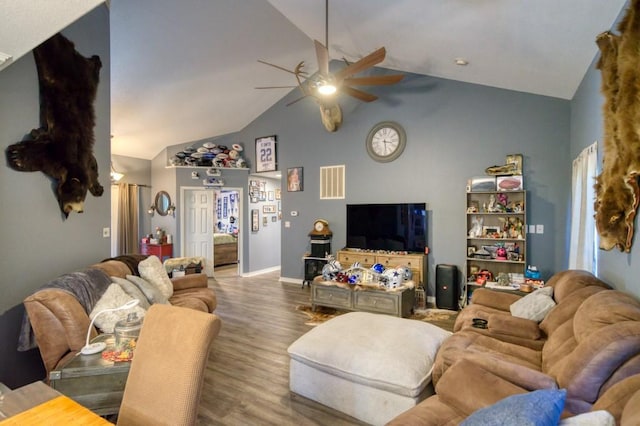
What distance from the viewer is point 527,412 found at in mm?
993

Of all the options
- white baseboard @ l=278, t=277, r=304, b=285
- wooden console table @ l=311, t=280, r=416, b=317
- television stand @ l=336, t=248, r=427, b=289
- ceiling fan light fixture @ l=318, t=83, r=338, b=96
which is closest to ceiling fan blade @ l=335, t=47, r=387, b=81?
ceiling fan light fixture @ l=318, t=83, r=338, b=96

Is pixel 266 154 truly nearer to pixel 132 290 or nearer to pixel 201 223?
pixel 201 223

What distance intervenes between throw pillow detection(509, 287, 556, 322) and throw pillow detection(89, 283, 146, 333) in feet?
10.1

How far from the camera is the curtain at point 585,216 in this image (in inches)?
116

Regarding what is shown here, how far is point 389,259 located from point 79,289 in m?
4.09

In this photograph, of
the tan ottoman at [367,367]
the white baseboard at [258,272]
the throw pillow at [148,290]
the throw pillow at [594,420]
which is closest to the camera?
the throw pillow at [594,420]

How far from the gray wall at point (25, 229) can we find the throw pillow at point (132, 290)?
1.88ft

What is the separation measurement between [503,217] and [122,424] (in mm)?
4836

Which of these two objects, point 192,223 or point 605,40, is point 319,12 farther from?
point 192,223

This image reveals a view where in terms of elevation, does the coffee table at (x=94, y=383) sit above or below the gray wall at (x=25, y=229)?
below

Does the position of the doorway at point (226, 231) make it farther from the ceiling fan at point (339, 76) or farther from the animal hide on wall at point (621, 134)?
the animal hide on wall at point (621, 134)

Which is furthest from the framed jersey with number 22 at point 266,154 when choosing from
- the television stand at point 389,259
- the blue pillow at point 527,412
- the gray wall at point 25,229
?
the blue pillow at point 527,412

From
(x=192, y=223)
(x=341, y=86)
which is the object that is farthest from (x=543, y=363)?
(x=192, y=223)

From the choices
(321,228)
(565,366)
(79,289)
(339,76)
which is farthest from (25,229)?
(321,228)
